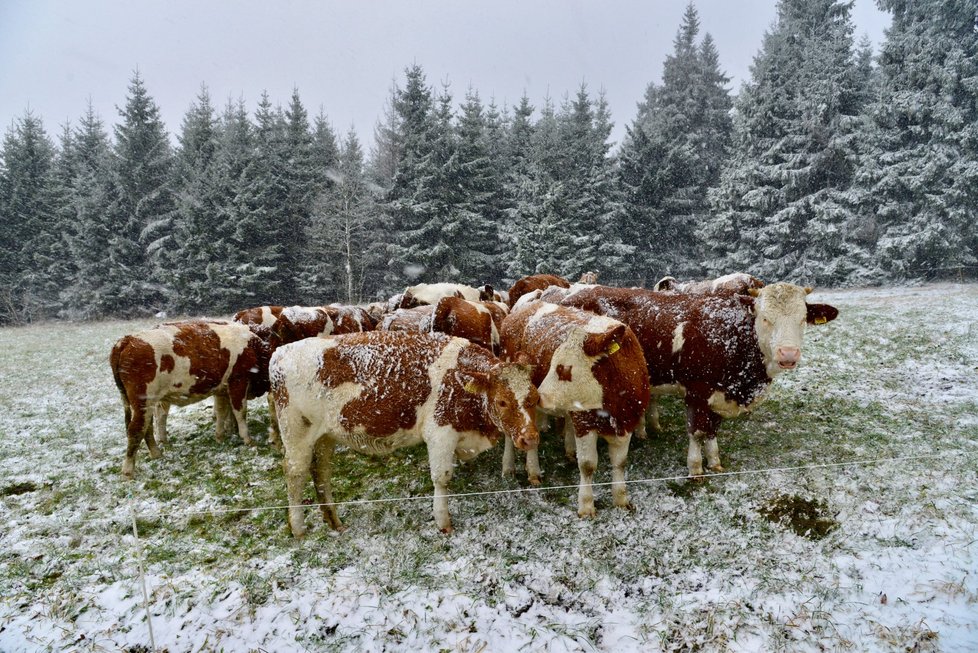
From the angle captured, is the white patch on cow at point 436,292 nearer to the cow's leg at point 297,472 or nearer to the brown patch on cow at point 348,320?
the brown patch on cow at point 348,320

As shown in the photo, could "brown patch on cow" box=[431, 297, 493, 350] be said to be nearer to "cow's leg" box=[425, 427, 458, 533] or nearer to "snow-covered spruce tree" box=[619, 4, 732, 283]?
Answer: "cow's leg" box=[425, 427, 458, 533]

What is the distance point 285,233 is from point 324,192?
3616mm

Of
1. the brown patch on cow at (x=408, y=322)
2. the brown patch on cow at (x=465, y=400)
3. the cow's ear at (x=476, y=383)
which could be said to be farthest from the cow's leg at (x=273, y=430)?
the cow's ear at (x=476, y=383)

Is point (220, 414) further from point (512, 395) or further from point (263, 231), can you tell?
point (263, 231)

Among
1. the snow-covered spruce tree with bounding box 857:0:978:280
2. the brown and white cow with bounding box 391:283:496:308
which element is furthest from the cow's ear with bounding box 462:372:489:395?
the snow-covered spruce tree with bounding box 857:0:978:280

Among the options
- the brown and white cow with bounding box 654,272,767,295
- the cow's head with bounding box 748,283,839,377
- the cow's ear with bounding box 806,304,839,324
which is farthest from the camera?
the brown and white cow with bounding box 654,272,767,295

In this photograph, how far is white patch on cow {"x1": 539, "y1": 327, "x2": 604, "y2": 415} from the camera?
4.92 m

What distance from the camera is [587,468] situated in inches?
199

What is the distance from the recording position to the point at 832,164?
23.5 m

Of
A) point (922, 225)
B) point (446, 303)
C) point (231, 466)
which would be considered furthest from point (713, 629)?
point (922, 225)

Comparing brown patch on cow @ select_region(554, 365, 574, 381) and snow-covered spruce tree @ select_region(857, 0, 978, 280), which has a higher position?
snow-covered spruce tree @ select_region(857, 0, 978, 280)

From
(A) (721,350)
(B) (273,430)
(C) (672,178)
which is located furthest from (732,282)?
(C) (672,178)

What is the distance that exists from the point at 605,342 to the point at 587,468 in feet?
4.72

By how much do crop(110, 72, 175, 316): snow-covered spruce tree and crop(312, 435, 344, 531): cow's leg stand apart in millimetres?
28697
